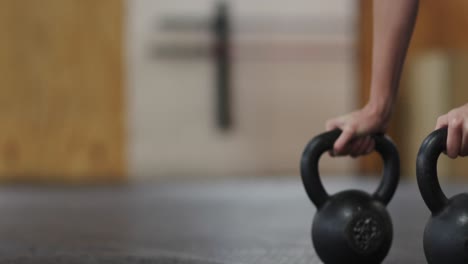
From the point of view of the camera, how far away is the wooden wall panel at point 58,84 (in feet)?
16.1

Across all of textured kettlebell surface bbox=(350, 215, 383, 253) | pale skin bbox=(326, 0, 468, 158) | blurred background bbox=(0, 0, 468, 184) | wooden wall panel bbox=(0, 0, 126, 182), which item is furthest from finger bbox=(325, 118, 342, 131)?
wooden wall panel bbox=(0, 0, 126, 182)

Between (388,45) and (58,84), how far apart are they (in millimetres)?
3903

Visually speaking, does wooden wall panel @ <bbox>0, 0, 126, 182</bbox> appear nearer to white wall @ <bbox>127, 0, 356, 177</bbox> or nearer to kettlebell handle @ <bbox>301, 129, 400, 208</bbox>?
white wall @ <bbox>127, 0, 356, 177</bbox>

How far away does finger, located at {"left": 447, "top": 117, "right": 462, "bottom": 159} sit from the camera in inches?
41.1

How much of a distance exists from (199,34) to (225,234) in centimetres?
323

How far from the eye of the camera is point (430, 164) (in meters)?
1.08

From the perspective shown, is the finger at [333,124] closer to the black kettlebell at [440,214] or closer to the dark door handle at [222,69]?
the black kettlebell at [440,214]

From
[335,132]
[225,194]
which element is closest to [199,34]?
[225,194]

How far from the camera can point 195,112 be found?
5.00 meters

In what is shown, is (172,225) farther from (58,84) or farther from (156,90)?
(58,84)

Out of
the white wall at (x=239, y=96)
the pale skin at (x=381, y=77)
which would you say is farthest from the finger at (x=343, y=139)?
the white wall at (x=239, y=96)

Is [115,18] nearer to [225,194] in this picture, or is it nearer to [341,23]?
[341,23]

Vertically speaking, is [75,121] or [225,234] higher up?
[225,234]

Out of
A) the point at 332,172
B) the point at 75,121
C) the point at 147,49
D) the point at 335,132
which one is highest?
the point at 335,132
